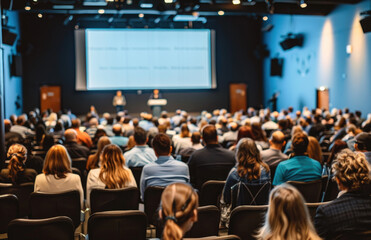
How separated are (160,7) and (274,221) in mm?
12226

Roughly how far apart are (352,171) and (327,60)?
1289 centimetres

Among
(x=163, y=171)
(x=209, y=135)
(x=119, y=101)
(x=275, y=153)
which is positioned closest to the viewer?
(x=163, y=171)

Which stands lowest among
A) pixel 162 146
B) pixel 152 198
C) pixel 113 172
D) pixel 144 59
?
pixel 152 198

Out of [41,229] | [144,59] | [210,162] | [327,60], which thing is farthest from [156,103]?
[41,229]

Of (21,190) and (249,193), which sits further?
(21,190)

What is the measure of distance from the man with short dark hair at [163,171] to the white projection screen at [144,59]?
1406 centimetres

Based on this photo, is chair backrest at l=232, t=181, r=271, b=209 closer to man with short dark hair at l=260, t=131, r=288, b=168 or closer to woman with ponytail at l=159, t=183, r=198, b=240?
man with short dark hair at l=260, t=131, r=288, b=168

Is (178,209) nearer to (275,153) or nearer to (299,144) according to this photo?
(299,144)

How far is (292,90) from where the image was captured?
1739 cm

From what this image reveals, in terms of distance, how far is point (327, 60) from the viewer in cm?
1464

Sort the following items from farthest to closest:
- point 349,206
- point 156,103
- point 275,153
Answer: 1. point 156,103
2. point 275,153
3. point 349,206

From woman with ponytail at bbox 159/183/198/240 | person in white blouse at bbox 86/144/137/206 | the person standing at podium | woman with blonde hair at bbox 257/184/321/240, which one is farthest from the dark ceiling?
woman with ponytail at bbox 159/183/198/240

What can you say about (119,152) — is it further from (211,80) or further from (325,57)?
(211,80)

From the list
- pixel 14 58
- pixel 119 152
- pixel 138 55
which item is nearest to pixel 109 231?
pixel 119 152
